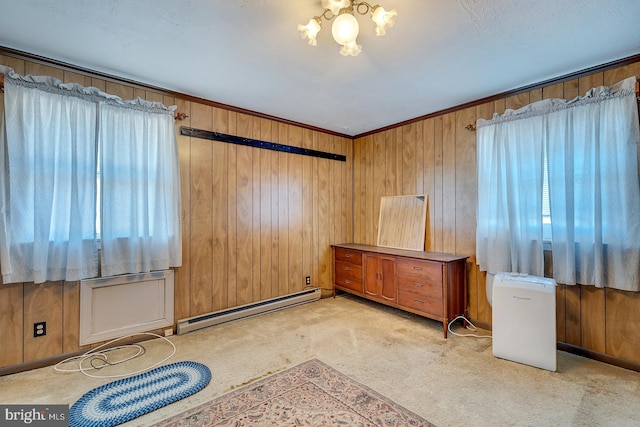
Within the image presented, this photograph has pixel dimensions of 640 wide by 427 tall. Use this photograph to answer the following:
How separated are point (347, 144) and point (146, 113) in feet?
9.23

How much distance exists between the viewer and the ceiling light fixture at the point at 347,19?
167 centimetres

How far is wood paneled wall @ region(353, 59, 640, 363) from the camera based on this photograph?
246 cm

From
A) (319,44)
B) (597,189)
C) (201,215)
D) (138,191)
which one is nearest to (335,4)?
(319,44)

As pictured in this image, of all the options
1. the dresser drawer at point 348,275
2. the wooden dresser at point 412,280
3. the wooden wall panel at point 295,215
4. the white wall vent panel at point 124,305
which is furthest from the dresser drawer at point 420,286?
the white wall vent panel at point 124,305

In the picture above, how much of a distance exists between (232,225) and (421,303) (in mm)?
2330

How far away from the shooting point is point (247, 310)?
3.49 metres

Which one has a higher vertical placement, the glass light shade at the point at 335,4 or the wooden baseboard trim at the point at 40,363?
the glass light shade at the point at 335,4

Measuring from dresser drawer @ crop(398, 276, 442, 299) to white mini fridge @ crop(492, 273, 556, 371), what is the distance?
59 cm

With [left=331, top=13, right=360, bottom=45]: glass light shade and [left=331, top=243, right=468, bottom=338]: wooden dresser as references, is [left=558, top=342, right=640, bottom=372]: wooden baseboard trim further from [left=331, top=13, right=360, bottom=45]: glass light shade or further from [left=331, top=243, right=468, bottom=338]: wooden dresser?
[left=331, top=13, right=360, bottom=45]: glass light shade

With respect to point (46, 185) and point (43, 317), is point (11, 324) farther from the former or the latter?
point (46, 185)

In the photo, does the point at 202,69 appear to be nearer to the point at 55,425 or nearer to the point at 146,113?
the point at 146,113

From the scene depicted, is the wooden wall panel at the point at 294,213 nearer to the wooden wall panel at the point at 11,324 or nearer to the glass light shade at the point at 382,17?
the wooden wall panel at the point at 11,324

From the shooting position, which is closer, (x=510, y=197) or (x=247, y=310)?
(x=510, y=197)

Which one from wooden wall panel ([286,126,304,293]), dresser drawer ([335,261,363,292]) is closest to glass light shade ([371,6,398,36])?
wooden wall panel ([286,126,304,293])
